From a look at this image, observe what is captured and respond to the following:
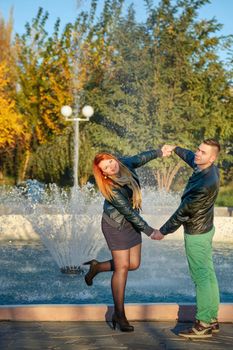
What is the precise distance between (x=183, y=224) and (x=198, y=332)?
796 mm

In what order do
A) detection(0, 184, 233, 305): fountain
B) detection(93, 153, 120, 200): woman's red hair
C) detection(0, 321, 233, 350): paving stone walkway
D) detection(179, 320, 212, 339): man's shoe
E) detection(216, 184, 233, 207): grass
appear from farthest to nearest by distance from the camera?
detection(216, 184, 233, 207): grass, detection(0, 184, 233, 305): fountain, detection(93, 153, 120, 200): woman's red hair, detection(179, 320, 212, 339): man's shoe, detection(0, 321, 233, 350): paving stone walkway

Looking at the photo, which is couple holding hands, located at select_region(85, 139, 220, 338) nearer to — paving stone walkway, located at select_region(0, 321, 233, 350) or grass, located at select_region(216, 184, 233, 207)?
paving stone walkway, located at select_region(0, 321, 233, 350)

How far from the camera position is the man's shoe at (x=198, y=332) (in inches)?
202

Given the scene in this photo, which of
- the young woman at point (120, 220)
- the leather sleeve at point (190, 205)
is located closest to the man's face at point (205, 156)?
the leather sleeve at point (190, 205)

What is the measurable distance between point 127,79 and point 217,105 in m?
4.00

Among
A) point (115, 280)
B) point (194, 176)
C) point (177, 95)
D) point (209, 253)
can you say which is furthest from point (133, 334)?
point (177, 95)

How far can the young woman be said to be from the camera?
17.5 feet

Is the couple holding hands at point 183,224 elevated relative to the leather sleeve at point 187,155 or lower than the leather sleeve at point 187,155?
lower

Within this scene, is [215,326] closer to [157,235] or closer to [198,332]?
[198,332]

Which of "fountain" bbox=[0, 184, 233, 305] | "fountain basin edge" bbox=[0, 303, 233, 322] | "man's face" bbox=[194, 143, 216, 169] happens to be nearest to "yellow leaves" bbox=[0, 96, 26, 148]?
"fountain" bbox=[0, 184, 233, 305]

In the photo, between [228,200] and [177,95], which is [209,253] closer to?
[228,200]

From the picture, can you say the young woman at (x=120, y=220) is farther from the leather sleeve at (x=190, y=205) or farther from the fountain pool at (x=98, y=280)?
the fountain pool at (x=98, y=280)

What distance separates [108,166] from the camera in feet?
17.6

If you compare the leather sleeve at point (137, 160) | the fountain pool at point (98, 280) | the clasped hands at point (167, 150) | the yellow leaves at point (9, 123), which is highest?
the yellow leaves at point (9, 123)
